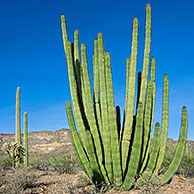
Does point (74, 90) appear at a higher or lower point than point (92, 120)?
higher

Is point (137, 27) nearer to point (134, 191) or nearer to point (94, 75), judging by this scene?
point (94, 75)

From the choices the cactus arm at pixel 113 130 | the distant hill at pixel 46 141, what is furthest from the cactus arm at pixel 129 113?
the distant hill at pixel 46 141

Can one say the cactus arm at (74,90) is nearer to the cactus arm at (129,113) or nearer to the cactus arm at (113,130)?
the cactus arm at (113,130)

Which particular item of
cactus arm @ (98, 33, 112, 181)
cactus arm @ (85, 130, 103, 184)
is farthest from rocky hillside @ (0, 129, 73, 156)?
cactus arm @ (98, 33, 112, 181)

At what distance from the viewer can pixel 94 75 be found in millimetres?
6926

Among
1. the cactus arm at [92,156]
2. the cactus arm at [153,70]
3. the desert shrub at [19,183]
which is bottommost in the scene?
the desert shrub at [19,183]

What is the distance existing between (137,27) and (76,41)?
5.71 ft

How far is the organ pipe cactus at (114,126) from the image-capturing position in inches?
233

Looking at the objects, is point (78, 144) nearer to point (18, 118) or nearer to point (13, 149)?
point (13, 149)

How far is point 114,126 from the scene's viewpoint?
5.86m

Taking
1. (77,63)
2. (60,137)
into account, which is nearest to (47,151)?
(60,137)

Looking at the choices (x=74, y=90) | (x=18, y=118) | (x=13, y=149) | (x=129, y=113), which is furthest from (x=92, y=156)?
(x=18, y=118)

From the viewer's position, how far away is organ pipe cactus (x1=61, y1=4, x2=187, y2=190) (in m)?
5.91

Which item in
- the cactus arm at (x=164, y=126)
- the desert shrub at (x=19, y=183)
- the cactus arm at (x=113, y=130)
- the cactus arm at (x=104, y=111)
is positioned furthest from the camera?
the desert shrub at (x=19, y=183)
